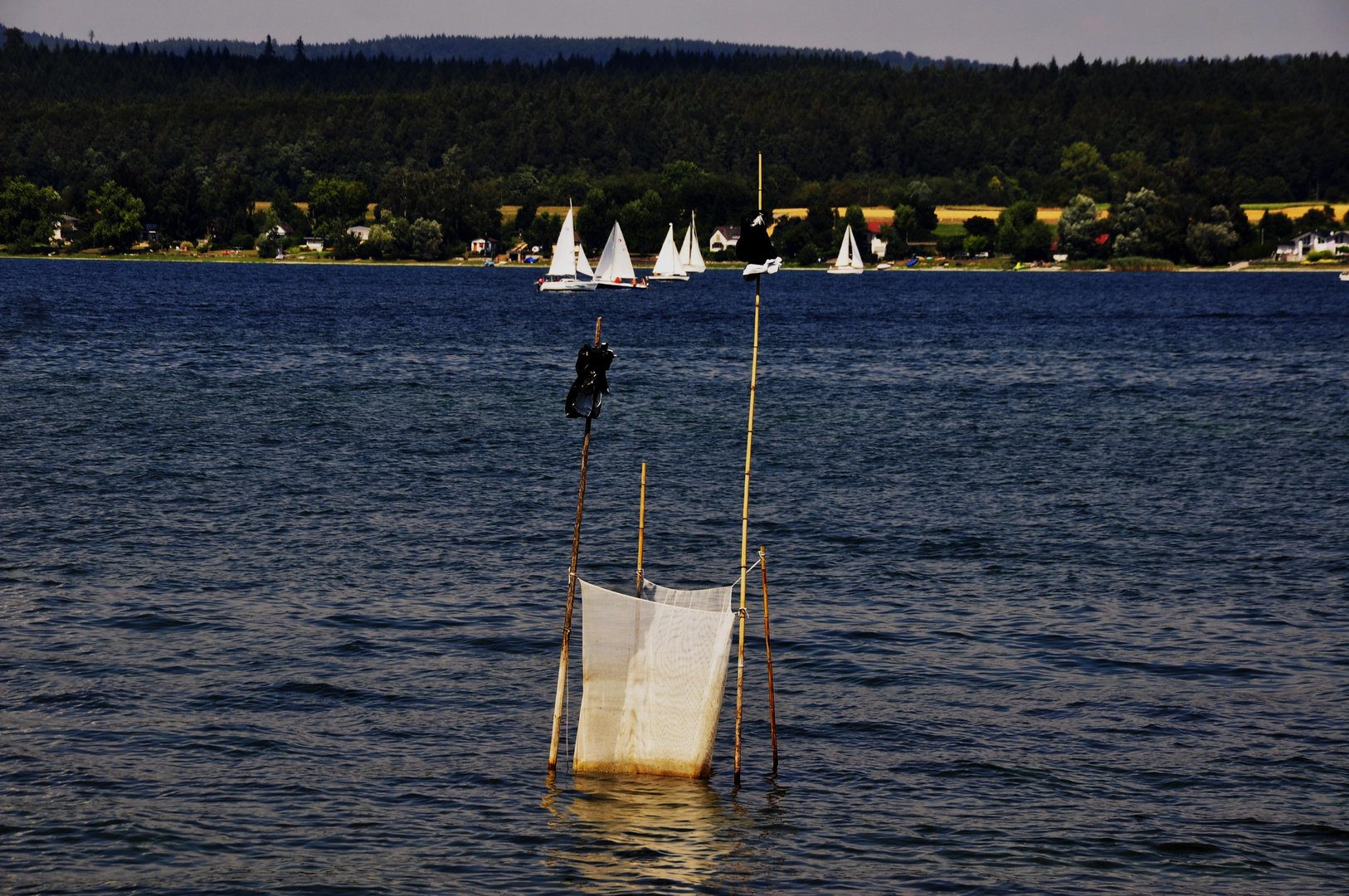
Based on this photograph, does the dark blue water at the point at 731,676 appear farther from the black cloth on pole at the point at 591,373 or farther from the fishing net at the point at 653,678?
the black cloth on pole at the point at 591,373

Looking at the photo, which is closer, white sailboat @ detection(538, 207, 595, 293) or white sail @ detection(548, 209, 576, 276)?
white sailboat @ detection(538, 207, 595, 293)

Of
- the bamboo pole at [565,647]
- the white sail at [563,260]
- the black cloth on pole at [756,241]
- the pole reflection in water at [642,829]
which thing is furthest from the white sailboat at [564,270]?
the pole reflection in water at [642,829]

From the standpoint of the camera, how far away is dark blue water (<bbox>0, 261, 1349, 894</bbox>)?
2092cm

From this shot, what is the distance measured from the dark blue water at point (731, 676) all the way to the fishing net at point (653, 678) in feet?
1.96

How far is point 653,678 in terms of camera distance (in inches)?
859

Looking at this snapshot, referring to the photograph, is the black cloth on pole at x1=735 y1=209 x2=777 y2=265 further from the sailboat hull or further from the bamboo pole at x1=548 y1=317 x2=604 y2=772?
the sailboat hull

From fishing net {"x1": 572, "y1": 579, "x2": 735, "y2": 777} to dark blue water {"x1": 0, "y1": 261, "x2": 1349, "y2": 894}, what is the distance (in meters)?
0.60

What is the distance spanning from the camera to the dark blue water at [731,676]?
20922 mm

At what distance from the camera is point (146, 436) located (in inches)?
2366

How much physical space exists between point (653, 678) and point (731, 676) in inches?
281

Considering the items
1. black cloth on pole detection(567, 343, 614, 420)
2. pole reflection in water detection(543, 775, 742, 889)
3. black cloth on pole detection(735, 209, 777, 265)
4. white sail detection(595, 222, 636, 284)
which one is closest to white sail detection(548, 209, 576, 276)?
white sail detection(595, 222, 636, 284)

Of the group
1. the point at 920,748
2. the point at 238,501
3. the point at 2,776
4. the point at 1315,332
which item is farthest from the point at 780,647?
the point at 1315,332

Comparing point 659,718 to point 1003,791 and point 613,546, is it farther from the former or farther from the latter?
point 613,546

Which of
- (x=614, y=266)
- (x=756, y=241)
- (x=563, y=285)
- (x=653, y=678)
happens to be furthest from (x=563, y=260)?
(x=653, y=678)
